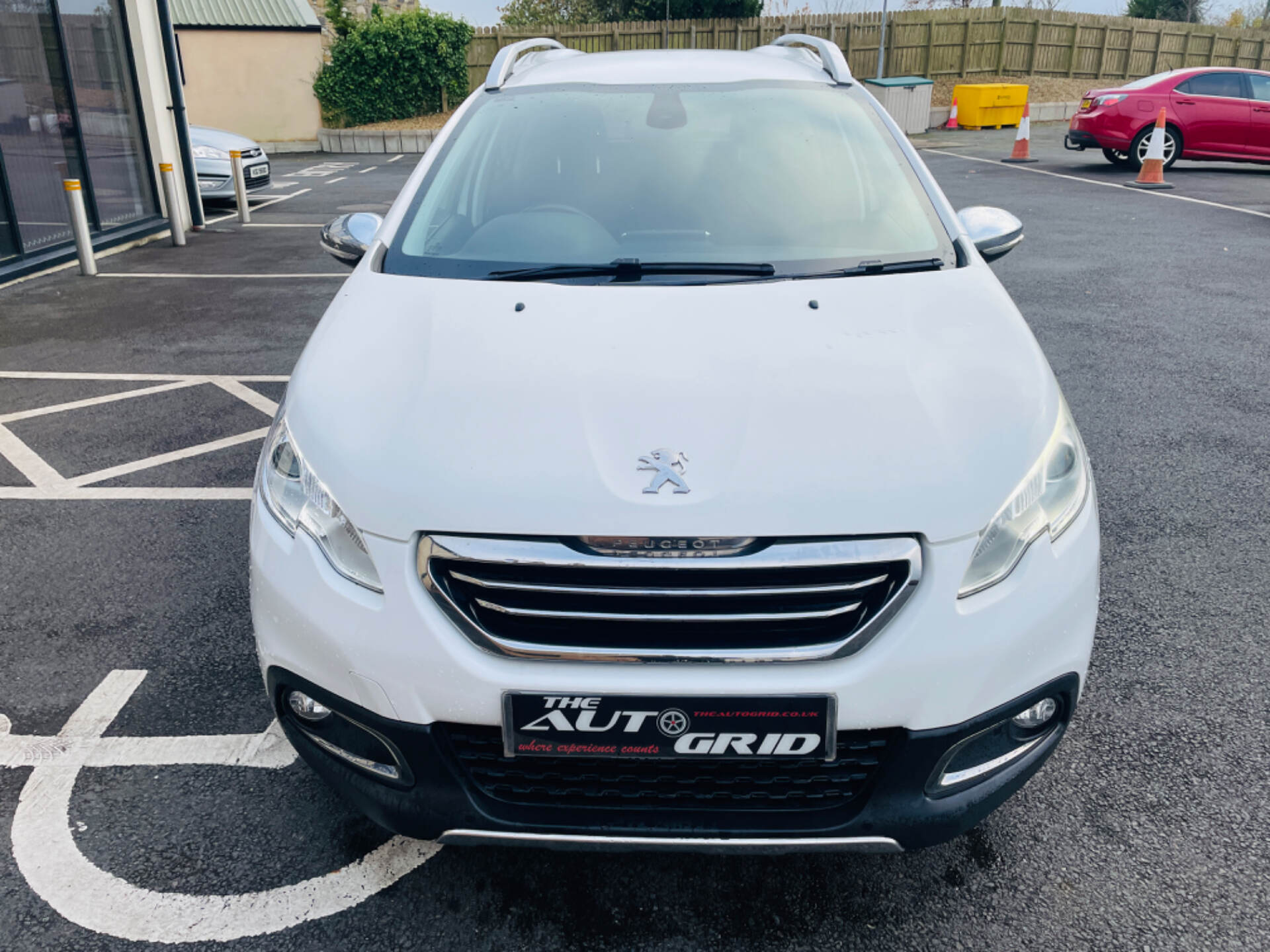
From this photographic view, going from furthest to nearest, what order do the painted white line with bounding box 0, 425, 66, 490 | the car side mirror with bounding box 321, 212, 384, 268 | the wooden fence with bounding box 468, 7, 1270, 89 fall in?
the wooden fence with bounding box 468, 7, 1270, 89, the painted white line with bounding box 0, 425, 66, 490, the car side mirror with bounding box 321, 212, 384, 268

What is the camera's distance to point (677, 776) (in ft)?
5.81

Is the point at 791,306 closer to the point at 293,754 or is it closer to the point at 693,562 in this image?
the point at 693,562

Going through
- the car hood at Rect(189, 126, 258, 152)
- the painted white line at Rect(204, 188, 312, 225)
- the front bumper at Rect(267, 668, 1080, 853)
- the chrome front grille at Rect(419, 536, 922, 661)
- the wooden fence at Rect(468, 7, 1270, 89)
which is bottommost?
the painted white line at Rect(204, 188, 312, 225)

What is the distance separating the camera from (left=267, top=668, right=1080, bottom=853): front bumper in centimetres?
176

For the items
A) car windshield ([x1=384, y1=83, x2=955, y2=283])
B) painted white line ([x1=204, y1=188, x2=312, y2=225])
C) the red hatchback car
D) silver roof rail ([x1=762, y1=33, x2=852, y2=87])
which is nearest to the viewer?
car windshield ([x1=384, y1=83, x2=955, y2=283])

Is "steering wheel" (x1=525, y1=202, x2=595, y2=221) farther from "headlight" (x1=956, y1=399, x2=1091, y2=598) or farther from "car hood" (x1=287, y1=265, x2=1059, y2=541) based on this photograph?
"headlight" (x1=956, y1=399, x2=1091, y2=598)

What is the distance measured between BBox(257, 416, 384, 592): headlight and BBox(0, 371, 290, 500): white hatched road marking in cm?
224

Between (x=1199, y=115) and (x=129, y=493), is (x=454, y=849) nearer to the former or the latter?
(x=129, y=493)

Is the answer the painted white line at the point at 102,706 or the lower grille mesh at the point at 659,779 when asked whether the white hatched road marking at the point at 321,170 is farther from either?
the lower grille mesh at the point at 659,779

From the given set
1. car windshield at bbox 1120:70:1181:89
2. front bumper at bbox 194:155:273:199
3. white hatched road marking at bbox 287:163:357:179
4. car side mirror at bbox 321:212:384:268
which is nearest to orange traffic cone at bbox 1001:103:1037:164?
car windshield at bbox 1120:70:1181:89

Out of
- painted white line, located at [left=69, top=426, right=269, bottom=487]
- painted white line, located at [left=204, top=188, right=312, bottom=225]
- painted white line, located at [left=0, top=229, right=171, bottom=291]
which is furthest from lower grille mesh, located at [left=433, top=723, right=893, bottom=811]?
painted white line, located at [left=204, top=188, right=312, bottom=225]

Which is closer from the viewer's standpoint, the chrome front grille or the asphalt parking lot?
the chrome front grille

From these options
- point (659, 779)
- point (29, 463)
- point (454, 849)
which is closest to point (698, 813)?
point (659, 779)

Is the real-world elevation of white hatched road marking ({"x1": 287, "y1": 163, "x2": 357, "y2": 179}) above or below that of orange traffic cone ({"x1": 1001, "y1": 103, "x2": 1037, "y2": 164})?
below
